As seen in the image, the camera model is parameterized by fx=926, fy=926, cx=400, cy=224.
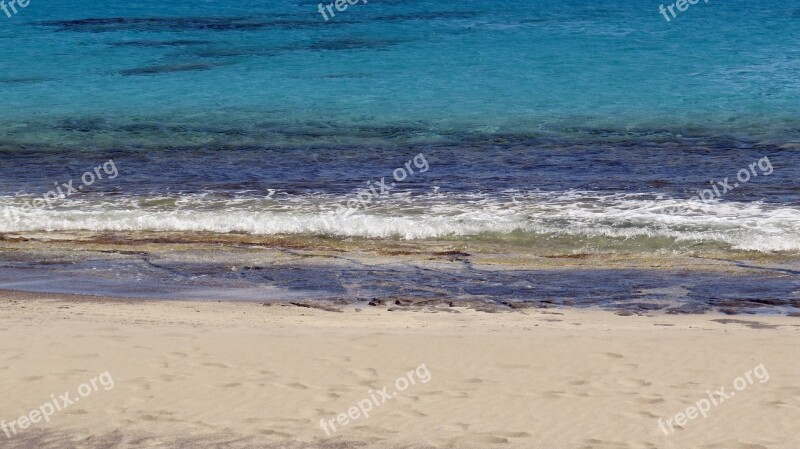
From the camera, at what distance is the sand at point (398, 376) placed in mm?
5566

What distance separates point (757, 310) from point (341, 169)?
7.58 metres

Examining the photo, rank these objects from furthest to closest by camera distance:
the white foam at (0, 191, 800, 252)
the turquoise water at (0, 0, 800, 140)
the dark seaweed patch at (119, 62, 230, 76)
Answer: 1. the dark seaweed patch at (119, 62, 230, 76)
2. the turquoise water at (0, 0, 800, 140)
3. the white foam at (0, 191, 800, 252)

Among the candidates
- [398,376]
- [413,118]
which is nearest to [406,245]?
[398,376]

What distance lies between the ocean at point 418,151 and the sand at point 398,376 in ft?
3.22

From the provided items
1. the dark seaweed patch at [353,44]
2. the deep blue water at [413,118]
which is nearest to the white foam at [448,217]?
the deep blue water at [413,118]

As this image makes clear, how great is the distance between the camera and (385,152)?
15.3 metres

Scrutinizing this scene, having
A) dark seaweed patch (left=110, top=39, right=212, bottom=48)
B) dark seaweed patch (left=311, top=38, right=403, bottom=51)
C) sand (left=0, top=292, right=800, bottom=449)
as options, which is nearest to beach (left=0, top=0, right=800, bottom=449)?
sand (left=0, top=292, right=800, bottom=449)

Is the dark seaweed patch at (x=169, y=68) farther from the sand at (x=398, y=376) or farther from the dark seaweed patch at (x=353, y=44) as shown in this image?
the sand at (x=398, y=376)

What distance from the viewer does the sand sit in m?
5.57

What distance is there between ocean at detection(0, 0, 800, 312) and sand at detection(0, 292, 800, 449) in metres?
0.98

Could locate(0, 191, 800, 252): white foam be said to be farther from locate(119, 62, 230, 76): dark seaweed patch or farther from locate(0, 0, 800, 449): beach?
locate(119, 62, 230, 76): dark seaweed patch

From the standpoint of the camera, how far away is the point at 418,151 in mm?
15336

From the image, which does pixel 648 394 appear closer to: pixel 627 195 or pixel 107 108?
pixel 627 195

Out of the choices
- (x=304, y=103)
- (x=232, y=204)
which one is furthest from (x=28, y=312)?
(x=304, y=103)
